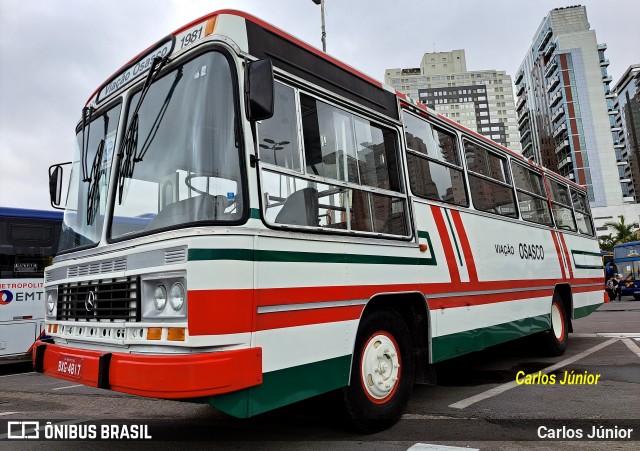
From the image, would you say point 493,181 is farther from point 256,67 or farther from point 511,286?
point 256,67

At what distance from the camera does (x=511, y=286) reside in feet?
21.3

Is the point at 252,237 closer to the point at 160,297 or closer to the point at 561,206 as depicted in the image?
the point at 160,297

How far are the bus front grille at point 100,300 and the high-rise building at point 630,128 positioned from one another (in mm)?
108501

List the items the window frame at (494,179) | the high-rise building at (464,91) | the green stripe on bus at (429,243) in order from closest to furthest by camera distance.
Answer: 1. the green stripe on bus at (429,243)
2. the window frame at (494,179)
3. the high-rise building at (464,91)

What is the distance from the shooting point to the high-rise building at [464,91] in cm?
12694

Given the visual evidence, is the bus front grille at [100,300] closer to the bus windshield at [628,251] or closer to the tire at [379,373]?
the tire at [379,373]

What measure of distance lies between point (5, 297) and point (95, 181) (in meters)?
6.41

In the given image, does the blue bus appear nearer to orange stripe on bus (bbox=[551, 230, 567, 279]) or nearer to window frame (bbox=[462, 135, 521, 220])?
orange stripe on bus (bbox=[551, 230, 567, 279])

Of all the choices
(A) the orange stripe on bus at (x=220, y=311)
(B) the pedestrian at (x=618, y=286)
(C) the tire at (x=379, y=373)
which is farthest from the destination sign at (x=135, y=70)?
(B) the pedestrian at (x=618, y=286)

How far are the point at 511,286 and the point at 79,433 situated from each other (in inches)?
206

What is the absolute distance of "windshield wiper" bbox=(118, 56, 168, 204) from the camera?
12.4 ft

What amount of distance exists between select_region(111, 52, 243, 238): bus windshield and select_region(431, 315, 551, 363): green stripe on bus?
273cm

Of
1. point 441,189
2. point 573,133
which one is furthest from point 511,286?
point 573,133

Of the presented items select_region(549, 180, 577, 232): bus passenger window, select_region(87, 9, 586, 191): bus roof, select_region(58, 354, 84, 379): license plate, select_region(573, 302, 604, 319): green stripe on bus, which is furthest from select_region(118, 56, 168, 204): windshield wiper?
select_region(573, 302, 604, 319): green stripe on bus
